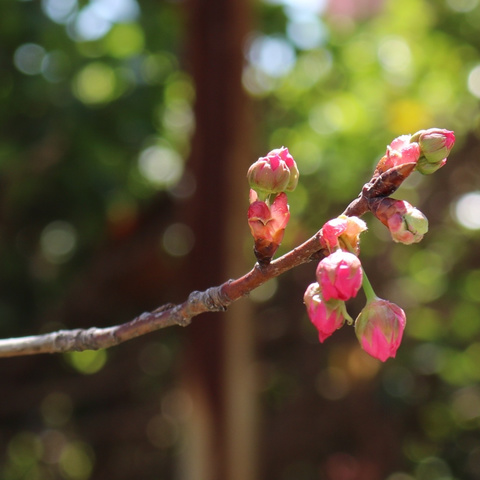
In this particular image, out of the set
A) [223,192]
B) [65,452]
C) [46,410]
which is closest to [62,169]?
[223,192]

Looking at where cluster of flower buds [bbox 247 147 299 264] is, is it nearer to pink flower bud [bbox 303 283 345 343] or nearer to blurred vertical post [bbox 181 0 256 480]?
pink flower bud [bbox 303 283 345 343]

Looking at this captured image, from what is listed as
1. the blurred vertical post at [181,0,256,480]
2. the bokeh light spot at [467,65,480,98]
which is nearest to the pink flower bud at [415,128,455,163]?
the blurred vertical post at [181,0,256,480]

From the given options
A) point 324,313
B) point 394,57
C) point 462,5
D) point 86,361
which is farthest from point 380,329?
point 462,5

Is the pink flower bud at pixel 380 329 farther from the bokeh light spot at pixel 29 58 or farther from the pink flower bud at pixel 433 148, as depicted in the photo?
the bokeh light spot at pixel 29 58

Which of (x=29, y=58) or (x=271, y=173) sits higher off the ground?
(x=271, y=173)

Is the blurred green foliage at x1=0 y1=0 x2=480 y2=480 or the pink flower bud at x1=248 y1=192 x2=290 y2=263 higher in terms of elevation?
the pink flower bud at x1=248 y1=192 x2=290 y2=263

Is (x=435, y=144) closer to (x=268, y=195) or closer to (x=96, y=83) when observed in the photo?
(x=268, y=195)
